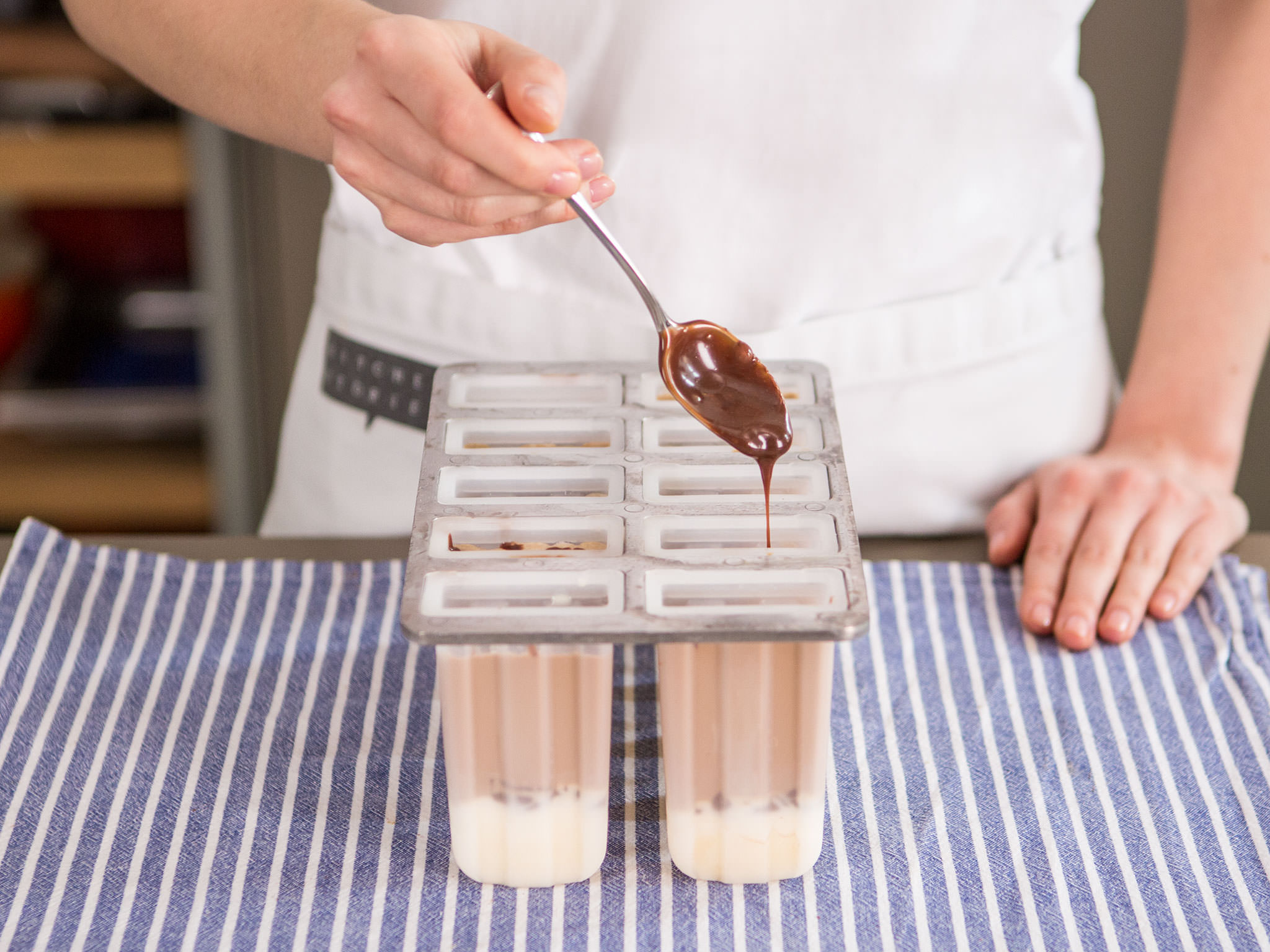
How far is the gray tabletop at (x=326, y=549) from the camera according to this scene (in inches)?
35.8

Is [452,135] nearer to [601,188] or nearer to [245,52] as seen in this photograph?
[601,188]

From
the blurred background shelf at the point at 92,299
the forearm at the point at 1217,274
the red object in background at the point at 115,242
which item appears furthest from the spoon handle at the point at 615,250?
the red object in background at the point at 115,242

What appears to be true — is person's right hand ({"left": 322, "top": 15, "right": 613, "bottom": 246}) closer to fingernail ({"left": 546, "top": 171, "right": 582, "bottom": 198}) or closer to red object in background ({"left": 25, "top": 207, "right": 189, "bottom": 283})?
fingernail ({"left": 546, "top": 171, "right": 582, "bottom": 198})

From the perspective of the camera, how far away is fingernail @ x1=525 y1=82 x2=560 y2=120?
61cm

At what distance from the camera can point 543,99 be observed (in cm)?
61

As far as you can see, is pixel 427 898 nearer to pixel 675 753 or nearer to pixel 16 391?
pixel 675 753

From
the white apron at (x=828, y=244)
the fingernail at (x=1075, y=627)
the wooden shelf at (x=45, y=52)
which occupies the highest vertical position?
the white apron at (x=828, y=244)

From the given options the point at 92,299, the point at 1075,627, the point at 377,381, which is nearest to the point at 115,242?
the point at 92,299

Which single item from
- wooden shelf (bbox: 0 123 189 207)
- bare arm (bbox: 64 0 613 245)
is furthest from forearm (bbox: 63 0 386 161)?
wooden shelf (bbox: 0 123 189 207)

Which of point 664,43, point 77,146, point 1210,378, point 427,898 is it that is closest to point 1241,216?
point 1210,378

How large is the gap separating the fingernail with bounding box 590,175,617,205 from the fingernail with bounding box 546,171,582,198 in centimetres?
6

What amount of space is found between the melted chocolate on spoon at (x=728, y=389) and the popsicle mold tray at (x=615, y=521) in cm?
1

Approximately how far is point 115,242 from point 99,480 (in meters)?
0.40

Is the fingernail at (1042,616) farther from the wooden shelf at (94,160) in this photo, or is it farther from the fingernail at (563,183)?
the wooden shelf at (94,160)
